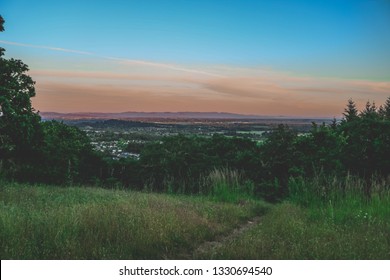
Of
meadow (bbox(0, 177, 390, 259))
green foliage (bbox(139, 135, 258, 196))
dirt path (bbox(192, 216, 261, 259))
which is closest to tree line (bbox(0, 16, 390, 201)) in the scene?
green foliage (bbox(139, 135, 258, 196))

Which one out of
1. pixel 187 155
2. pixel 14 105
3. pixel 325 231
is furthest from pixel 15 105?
pixel 325 231

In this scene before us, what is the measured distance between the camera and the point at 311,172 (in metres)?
17.3

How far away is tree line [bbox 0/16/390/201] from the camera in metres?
14.9

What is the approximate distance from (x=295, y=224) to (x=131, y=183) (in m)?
15.5

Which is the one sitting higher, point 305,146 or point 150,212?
point 305,146

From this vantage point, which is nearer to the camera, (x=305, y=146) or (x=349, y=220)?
(x=349, y=220)

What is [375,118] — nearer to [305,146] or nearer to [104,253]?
[305,146]

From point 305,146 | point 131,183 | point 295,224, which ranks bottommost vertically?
point 131,183

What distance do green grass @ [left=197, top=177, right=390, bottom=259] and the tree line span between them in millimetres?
1557

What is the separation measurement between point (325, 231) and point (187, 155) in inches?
557

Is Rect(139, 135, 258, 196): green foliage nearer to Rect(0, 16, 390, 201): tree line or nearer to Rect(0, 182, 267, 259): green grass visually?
Rect(0, 16, 390, 201): tree line

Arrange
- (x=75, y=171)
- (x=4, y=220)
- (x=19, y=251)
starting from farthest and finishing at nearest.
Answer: (x=75, y=171), (x=4, y=220), (x=19, y=251)

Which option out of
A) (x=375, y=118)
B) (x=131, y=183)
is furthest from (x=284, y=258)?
(x=131, y=183)

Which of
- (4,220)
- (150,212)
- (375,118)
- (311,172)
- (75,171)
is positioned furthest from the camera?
(75,171)
